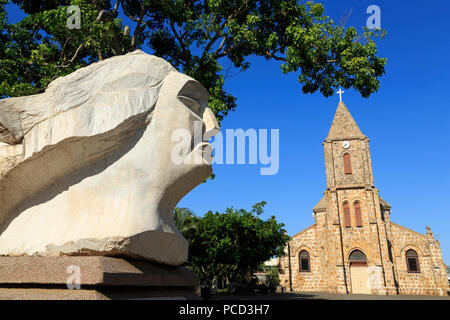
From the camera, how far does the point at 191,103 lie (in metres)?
2.95

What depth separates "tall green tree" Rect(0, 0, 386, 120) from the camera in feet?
22.8

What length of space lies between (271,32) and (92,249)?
7.40m

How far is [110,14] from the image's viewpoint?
784cm

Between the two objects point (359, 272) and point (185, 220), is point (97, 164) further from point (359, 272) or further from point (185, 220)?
point (359, 272)

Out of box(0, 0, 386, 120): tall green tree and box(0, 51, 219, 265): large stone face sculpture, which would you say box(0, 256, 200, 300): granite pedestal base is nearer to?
box(0, 51, 219, 265): large stone face sculpture

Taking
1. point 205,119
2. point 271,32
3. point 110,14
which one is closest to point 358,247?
point 271,32

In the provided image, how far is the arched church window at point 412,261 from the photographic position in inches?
1140

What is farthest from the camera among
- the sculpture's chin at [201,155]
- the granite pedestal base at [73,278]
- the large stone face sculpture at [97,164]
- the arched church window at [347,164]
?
the arched church window at [347,164]

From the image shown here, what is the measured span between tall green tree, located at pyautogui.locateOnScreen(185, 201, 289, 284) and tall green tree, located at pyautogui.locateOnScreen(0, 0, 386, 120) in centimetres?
1032

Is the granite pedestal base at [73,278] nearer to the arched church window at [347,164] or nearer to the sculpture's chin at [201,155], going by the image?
the sculpture's chin at [201,155]

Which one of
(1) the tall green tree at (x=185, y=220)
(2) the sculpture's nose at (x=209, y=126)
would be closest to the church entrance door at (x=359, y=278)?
(1) the tall green tree at (x=185, y=220)

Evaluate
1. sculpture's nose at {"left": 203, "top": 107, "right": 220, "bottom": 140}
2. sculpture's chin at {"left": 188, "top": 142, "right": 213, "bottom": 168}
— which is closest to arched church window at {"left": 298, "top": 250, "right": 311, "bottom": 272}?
sculpture's nose at {"left": 203, "top": 107, "right": 220, "bottom": 140}

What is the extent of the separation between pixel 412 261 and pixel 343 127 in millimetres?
12868

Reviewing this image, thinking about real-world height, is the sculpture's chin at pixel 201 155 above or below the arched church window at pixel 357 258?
below
